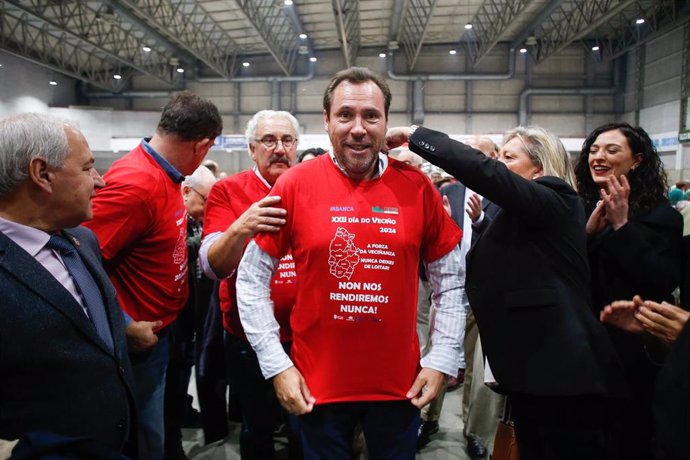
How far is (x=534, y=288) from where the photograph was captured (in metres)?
1.57

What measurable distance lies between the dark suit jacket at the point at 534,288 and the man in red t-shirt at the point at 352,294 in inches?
7.4

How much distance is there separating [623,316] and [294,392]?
1.17 meters

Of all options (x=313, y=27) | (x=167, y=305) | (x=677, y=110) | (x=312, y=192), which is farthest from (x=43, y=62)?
(x=677, y=110)

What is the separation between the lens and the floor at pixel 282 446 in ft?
9.55

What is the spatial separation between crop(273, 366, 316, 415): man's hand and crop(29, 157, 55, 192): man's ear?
858 mm

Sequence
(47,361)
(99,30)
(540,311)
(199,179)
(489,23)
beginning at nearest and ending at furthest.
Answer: (47,361), (540,311), (199,179), (99,30), (489,23)

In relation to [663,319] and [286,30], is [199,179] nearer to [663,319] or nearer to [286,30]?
[663,319]

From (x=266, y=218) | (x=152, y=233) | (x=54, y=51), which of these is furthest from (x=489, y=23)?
(x=266, y=218)

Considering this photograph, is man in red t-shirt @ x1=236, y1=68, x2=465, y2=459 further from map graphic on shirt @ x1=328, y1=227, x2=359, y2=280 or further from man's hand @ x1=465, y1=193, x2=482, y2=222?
man's hand @ x1=465, y1=193, x2=482, y2=222

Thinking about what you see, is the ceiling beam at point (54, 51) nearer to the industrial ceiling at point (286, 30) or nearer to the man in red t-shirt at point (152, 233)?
the industrial ceiling at point (286, 30)

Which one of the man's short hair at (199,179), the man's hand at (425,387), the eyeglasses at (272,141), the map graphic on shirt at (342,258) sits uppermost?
the eyeglasses at (272,141)

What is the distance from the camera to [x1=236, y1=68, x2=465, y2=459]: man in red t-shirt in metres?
1.39

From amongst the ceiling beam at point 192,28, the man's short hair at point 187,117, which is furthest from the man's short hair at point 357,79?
the ceiling beam at point 192,28

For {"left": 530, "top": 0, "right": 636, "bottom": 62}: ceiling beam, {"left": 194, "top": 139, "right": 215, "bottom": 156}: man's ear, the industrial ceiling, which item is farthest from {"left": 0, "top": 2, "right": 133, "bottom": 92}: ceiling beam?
{"left": 530, "top": 0, "right": 636, "bottom": 62}: ceiling beam
